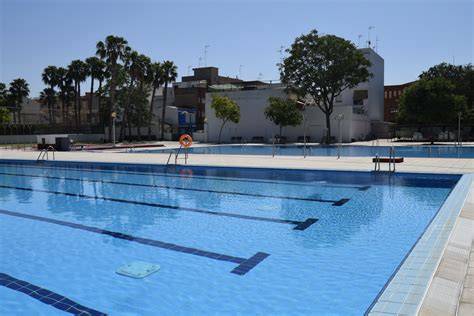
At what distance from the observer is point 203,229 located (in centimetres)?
719

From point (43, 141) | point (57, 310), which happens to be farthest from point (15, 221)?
point (43, 141)

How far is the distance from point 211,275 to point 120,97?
47924mm

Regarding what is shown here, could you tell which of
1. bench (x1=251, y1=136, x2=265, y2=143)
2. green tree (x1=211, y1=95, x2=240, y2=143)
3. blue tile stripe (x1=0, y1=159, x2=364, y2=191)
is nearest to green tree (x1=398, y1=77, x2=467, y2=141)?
bench (x1=251, y1=136, x2=265, y2=143)

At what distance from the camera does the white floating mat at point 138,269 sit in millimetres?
4918

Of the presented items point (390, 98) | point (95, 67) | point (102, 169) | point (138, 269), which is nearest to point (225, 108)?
point (95, 67)

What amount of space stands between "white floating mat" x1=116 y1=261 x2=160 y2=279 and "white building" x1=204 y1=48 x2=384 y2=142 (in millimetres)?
38725

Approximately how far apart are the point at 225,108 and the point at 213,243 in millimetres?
37604

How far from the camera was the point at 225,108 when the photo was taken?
43219 millimetres

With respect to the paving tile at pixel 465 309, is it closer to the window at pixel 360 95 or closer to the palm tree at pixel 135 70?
the palm tree at pixel 135 70

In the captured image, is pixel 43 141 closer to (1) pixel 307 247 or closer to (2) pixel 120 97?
(2) pixel 120 97

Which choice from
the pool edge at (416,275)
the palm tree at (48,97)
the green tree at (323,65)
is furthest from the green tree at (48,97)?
the pool edge at (416,275)

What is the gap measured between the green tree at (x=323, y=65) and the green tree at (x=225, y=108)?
274 inches

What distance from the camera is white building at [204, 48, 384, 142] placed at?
42.8 m

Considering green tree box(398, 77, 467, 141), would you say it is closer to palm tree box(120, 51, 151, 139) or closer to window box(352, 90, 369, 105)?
window box(352, 90, 369, 105)
